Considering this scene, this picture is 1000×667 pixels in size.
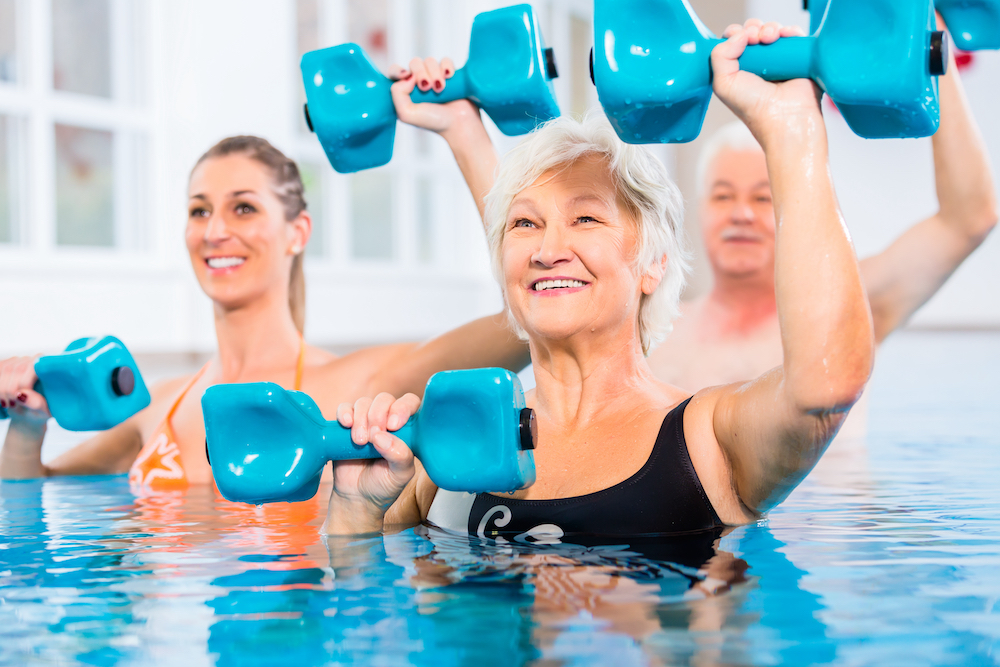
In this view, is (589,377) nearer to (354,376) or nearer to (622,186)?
(622,186)

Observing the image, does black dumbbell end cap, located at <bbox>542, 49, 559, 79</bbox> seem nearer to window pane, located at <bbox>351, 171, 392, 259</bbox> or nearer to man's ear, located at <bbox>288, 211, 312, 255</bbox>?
man's ear, located at <bbox>288, 211, 312, 255</bbox>

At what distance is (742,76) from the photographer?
1469 mm

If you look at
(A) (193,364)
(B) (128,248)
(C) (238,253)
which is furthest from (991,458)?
(B) (128,248)

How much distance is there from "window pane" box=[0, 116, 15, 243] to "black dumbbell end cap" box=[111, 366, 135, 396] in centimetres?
478

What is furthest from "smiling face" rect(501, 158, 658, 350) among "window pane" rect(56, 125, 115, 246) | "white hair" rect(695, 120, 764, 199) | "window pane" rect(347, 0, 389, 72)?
"window pane" rect(347, 0, 389, 72)

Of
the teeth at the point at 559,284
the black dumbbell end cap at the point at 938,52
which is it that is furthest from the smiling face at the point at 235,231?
the black dumbbell end cap at the point at 938,52

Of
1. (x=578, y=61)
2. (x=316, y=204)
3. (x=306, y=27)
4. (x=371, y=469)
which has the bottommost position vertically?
(x=371, y=469)

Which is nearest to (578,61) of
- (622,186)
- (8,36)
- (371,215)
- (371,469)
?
(371,215)

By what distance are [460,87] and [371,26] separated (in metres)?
7.31

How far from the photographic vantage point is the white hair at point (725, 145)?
3062mm

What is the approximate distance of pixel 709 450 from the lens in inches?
65.6

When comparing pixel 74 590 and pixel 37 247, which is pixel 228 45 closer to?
pixel 37 247

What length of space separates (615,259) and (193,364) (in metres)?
5.92

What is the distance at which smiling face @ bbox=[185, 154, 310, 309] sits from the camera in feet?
8.75
